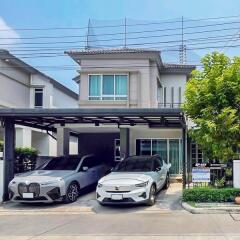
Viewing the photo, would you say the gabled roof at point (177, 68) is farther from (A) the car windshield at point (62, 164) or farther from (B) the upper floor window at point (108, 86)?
(A) the car windshield at point (62, 164)

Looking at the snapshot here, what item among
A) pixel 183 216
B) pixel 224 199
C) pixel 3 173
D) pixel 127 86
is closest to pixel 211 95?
pixel 224 199

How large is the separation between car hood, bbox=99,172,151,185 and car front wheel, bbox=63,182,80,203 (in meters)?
1.51

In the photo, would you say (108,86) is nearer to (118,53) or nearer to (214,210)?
(118,53)

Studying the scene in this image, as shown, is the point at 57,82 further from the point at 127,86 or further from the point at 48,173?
the point at 48,173

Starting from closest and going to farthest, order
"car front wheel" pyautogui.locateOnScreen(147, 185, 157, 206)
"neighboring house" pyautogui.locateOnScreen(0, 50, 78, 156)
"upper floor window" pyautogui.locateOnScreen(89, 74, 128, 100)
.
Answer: "car front wheel" pyautogui.locateOnScreen(147, 185, 157, 206) < "upper floor window" pyautogui.locateOnScreen(89, 74, 128, 100) < "neighboring house" pyautogui.locateOnScreen(0, 50, 78, 156)

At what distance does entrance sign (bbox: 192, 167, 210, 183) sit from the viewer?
15570 millimetres

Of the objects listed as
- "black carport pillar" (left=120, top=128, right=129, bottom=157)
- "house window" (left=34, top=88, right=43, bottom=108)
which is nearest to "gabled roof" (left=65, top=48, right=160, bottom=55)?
"black carport pillar" (left=120, top=128, right=129, bottom=157)

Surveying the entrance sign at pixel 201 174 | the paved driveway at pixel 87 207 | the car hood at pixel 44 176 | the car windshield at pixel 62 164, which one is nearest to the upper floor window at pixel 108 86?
the car windshield at pixel 62 164

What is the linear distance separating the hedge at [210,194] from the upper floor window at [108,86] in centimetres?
1329

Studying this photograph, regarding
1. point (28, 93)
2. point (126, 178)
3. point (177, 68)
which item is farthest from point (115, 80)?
point (126, 178)

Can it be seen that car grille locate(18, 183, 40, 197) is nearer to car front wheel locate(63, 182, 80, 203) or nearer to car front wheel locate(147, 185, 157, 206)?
car front wheel locate(63, 182, 80, 203)

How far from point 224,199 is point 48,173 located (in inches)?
245

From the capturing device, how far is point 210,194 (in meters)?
14.9

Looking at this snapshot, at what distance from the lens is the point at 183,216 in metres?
13.2
